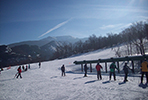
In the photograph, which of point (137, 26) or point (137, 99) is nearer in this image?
point (137, 99)

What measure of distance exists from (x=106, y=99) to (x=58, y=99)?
279 centimetres

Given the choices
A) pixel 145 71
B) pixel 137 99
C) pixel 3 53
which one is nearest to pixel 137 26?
pixel 145 71

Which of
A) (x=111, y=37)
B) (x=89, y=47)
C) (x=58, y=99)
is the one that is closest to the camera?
(x=58, y=99)

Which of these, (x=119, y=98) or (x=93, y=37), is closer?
(x=119, y=98)

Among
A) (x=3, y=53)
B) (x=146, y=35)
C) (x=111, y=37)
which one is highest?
(x=111, y=37)

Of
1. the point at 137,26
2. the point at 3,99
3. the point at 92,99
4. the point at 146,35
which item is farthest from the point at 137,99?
the point at 146,35

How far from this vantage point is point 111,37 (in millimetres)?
100250

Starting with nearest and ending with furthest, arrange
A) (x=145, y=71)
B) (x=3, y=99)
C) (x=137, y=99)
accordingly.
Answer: (x=137, y=99) → (x=3, y=99) → (x=145, y=71)

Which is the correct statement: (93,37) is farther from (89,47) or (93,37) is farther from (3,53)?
(3,53)

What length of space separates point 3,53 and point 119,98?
226 feet

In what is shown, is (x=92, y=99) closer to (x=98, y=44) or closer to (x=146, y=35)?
(x=146, y=35)

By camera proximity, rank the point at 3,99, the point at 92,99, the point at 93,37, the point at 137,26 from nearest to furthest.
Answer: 1. the point at 92,99
2. the point at 3,99
3. the point at 137,26
4. the point at 93,37

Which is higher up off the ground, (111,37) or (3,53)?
(111,37)

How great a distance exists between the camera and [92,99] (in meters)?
5.37
